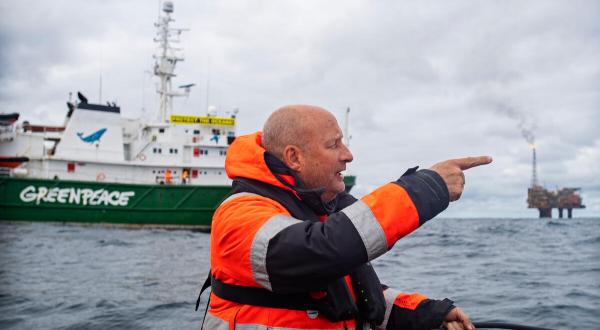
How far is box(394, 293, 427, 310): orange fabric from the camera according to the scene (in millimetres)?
2223

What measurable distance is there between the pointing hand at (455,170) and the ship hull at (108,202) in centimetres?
2226

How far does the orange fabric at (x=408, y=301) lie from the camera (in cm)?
222

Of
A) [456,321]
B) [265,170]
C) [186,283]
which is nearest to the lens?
[265,170]

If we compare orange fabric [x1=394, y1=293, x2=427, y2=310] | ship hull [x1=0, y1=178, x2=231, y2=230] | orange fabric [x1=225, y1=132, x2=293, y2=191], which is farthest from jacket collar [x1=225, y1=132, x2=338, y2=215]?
ship hull [x1=0, y1=178, x2=231, y2=230]

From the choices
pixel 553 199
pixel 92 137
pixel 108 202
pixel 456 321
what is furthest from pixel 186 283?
pixel 553 199

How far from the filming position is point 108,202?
23.3 meters

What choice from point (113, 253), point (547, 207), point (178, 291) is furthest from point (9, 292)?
point (547, 207)

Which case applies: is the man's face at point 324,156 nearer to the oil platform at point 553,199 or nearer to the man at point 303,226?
the man at point 303,226

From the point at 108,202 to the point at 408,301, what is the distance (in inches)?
928

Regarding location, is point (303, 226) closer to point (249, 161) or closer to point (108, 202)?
point (249, 161)

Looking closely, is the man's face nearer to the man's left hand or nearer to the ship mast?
the man's left hand

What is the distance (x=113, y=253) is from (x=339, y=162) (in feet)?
41.7

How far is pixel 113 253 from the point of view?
42.5ft

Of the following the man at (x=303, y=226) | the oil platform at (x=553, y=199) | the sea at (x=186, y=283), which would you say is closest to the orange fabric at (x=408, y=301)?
the man at (x=303, y=226)
